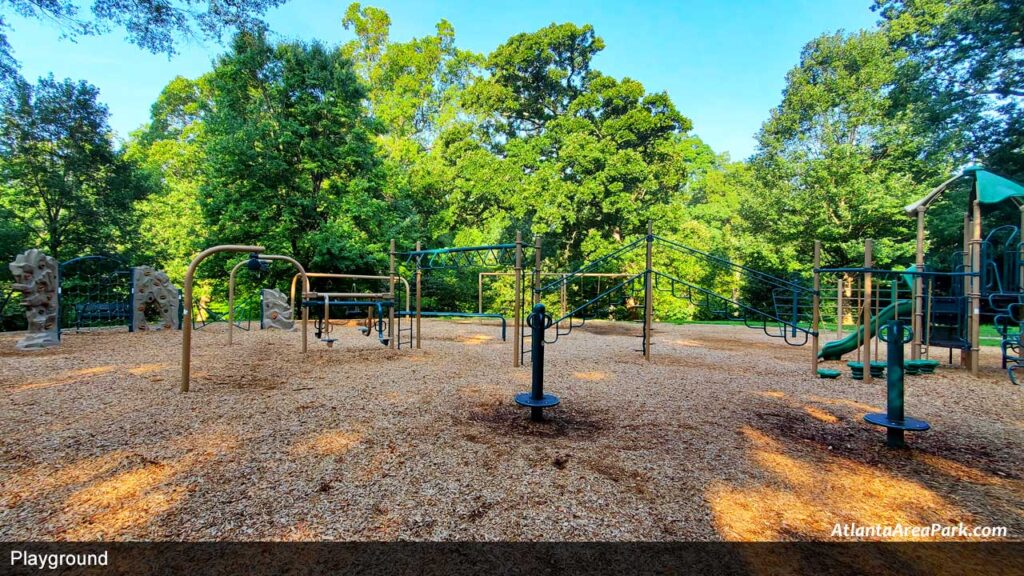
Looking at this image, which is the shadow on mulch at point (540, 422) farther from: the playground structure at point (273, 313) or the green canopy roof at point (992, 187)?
the playground structure at point (273, 313)

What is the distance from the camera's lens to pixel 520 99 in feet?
61.8

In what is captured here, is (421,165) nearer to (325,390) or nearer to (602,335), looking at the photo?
(602,335)

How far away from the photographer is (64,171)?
1302cm

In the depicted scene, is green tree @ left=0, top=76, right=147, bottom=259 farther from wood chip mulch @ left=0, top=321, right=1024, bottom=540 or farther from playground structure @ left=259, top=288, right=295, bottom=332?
wood chip mulch @ left=0, top=321, right=1024, bottom=540

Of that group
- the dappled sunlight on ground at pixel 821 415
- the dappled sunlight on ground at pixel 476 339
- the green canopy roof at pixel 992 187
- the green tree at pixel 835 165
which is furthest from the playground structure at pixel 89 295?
the green tree at pixel 835 165

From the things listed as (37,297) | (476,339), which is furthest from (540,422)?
(37,297)

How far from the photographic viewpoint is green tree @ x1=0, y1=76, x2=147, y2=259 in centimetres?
1252

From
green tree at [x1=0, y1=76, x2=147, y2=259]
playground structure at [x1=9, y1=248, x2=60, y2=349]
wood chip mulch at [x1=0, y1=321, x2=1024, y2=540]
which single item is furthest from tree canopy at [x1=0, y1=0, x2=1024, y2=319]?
wood chip mulch at [x1=0, y1=321, x2=1024, y2=540]

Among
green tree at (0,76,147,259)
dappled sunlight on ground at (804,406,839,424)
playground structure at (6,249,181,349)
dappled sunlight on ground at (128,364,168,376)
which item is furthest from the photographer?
green tree at (0,76,147,259)

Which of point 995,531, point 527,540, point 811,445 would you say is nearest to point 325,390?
point 527,540

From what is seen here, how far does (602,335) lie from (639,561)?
9.06 metres

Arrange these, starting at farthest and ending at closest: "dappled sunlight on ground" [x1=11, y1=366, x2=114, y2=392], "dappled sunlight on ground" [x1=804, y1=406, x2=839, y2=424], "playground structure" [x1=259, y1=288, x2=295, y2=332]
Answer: "playground structure" [x1=259, y1=288, x2=295, y2=332] < "dappled sunlight on ground" [x1=11, y1=366, x2=114, y2=392] < "dappled sunlight on ground" [x1=804, y1=406, x2=839, y2=424]

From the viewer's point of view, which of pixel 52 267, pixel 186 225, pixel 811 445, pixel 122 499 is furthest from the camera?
pixel 186 225

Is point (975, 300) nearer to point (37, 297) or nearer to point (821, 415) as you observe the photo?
point (821, 415)
